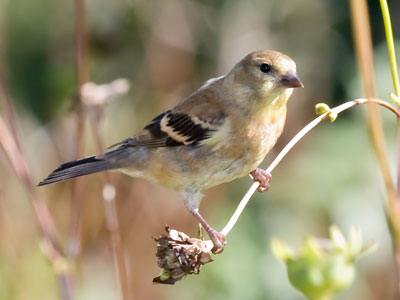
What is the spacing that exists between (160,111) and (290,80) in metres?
2.18

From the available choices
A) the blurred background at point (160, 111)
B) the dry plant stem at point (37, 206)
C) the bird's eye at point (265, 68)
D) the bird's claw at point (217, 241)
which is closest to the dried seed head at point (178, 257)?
the bird's claw at point (217, 241)

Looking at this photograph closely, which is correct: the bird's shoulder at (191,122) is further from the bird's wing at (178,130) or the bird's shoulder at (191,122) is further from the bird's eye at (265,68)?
the bird's eye at (265,68)

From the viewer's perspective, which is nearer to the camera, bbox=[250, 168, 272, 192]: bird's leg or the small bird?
the small bird

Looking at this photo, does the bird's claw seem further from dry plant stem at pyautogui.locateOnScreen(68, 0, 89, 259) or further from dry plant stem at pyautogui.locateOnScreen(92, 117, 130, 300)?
dry plant stem at pyautogui.locateOnScreen(68, 0, 89, 259)

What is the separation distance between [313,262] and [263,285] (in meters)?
1.72

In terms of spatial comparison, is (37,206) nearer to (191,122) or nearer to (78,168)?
(78,168)

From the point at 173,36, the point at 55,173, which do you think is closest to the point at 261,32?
the point at 173,36

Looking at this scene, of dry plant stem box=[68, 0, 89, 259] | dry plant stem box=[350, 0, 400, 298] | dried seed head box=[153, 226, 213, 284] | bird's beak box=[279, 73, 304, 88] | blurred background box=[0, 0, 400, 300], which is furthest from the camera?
blurred background box=[0, 0, 400, 300]

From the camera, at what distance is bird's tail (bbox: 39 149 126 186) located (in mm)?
2900

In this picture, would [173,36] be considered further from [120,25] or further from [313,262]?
[313,262]

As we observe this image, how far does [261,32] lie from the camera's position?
15.7ft

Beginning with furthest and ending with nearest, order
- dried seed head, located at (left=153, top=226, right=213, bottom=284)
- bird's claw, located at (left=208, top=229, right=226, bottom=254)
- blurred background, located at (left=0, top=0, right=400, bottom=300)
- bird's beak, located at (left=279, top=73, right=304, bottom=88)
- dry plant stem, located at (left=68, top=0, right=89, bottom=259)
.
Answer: blurred background, located at (left=0, top=0, right=400, bottom=300) < dry plant stem, located at (left=68, top=0, right=89, bottom=259) < bird's beak, located at (left=279, top=73, right=304, bottom=88) < bird's claw, located at (left=208, top=229, right=226, bottom=254) < dried seed head, located at (left=153, top=226, right=213, bottom=284)

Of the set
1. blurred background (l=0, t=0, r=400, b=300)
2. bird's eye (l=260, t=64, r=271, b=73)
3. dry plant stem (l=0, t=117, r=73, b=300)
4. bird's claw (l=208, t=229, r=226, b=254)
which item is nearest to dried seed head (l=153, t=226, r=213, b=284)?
bird's claw (l=208, t=229, r=226, b=254)

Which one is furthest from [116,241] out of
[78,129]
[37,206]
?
[78,129]
